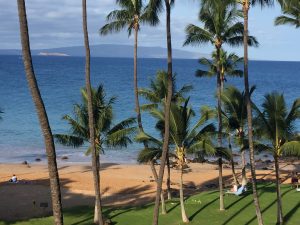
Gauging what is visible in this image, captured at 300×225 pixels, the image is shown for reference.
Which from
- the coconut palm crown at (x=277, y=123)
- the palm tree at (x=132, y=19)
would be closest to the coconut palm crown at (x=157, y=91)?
the palm tree at (x=132, y=19)

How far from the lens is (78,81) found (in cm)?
14962

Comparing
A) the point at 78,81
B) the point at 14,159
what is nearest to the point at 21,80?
the point at 78,81

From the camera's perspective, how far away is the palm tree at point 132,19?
26.1m

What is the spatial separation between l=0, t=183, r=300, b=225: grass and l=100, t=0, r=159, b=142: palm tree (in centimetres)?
462

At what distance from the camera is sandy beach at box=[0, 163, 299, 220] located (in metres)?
31.5

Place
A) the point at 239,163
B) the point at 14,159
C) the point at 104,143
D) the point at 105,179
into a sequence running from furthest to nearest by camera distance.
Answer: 1. the point at 14,159
2. the point at 239,163
3. the point at 105,179
4. the point at 104,143

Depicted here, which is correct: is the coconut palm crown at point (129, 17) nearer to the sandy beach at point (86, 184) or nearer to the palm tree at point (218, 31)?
the palm tree at point (218, 31)

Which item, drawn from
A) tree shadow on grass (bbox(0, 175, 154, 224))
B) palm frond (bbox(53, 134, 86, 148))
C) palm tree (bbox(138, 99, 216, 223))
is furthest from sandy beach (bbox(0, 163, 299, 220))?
palm tree (bbox(138, 99, 216, 223))

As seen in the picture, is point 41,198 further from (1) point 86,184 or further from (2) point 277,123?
(2) point 277,123

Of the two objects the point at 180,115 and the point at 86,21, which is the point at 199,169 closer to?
the point at 180,115

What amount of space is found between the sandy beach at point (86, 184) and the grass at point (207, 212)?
3.08 meters

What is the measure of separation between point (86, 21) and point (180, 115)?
20.4 feet

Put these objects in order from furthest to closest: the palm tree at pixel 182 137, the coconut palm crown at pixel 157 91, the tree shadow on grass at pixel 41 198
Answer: the tree shadow on grass at pixel 41 198 → the coconut palm crown at pixel 157 91 → the palm tree at pixel 182 137

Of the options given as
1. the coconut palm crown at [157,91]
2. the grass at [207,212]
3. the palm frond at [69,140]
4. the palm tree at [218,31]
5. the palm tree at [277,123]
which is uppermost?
the palm tree at [218,31]
